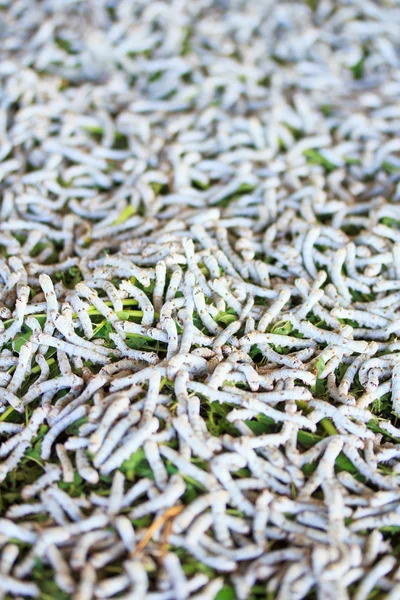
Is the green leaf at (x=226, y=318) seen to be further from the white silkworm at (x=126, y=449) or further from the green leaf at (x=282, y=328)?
the white silkworm at (x=126, y=449)

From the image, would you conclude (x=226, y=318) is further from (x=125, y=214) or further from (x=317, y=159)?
(x=317, y=159)

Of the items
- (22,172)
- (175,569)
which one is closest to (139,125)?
(22,172)

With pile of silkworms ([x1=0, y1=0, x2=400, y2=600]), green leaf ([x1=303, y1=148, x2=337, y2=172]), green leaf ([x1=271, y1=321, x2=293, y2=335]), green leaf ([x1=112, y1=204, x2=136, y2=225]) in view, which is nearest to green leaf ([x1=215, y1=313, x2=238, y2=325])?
pile of silkworms ([x1=0, y1=0, x2=400, y2=600])

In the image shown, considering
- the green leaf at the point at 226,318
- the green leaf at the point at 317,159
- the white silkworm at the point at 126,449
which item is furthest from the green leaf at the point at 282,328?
the green leaf at the point at 317,159

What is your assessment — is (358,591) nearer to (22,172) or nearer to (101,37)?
(22,172)

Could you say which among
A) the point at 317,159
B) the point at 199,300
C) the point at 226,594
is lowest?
the point at 226,594

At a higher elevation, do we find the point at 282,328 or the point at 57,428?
the point at 57,428

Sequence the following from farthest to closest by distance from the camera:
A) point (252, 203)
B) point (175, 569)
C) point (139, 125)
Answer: point (139, 125) < point (252, 203) < point (175, 569)

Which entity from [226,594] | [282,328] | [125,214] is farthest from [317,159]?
[226,594]
